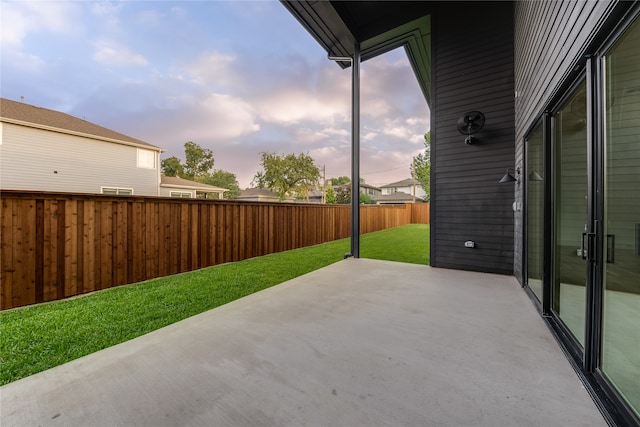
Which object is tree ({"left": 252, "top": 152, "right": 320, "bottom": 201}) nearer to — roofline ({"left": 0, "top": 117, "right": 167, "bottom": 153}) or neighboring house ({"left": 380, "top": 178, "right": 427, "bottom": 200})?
roofline ({"left": 0, "top": 117, "right": 167, "bottom": 153})

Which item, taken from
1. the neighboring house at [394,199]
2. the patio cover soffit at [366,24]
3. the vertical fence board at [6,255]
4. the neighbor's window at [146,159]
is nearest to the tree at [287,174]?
the neighbor's window at [146,159]

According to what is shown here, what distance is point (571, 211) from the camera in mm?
1831

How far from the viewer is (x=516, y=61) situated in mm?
3375

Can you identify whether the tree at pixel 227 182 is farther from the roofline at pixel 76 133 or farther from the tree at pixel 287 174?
the roofline at pixel 76 133

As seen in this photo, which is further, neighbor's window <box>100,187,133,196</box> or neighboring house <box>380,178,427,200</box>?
neighboring house <box>380,178,427,200</box>

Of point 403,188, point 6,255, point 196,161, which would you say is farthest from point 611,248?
point 403,188

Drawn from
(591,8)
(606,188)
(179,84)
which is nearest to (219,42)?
(179,84)

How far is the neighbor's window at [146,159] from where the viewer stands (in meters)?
11.2

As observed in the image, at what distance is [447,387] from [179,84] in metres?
12.3

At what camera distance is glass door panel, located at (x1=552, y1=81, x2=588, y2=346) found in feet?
5.18

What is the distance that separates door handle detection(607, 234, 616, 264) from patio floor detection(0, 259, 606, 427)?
2.24ft

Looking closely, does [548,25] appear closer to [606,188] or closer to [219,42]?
[606,188]

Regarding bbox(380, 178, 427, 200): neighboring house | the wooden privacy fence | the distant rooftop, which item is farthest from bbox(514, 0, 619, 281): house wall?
the distant rooftop

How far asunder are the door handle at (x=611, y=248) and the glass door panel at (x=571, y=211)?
0.11m
